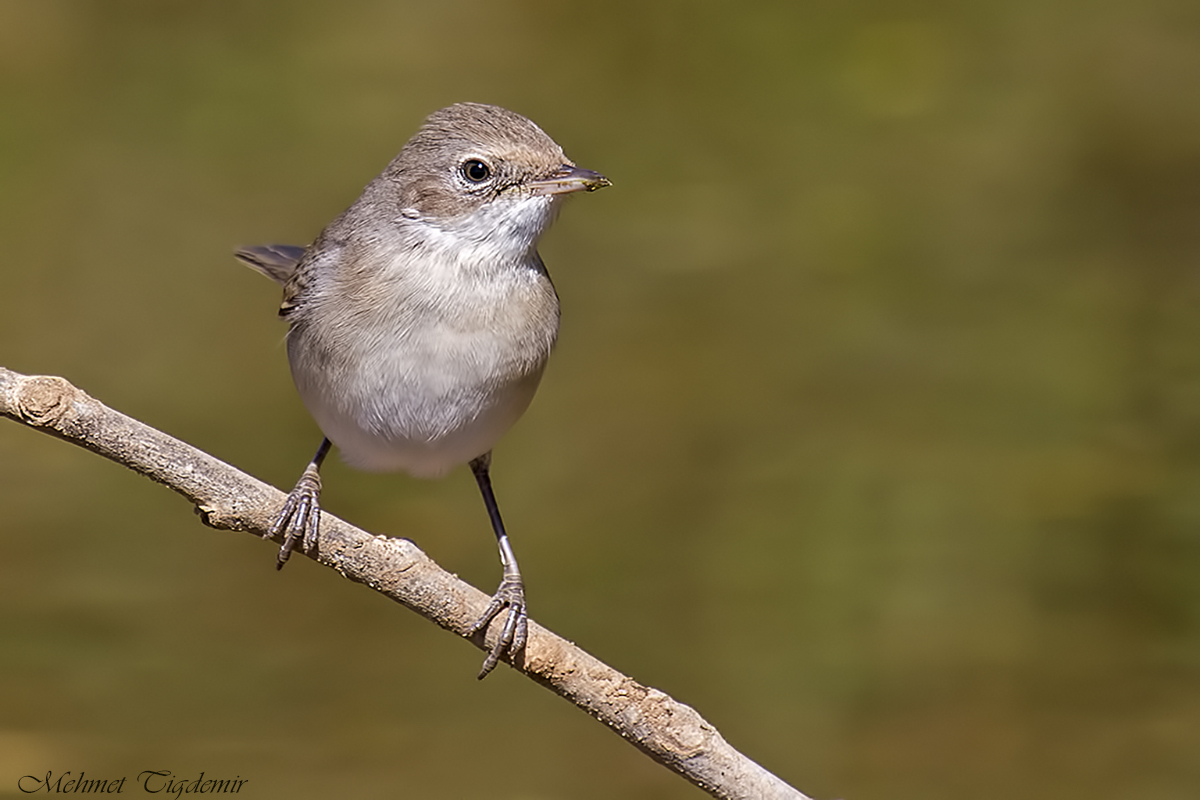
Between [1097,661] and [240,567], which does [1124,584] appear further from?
[240,567]

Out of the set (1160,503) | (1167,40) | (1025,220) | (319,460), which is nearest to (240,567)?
(319,460)

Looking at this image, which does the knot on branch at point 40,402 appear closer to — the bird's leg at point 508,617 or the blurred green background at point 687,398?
the bird's leg at point 508,617

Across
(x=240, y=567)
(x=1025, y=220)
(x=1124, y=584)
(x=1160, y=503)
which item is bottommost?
(x=240, y=567)

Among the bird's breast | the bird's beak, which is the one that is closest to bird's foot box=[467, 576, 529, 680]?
the bird's breast

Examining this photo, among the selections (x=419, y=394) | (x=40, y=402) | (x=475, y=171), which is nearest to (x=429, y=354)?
(x=419, y=394)

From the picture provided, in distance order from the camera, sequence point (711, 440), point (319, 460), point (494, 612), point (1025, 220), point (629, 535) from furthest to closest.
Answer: point (1025, 220) → point (711, 440) → point (629, 535) → point (319, 460) → point (494, 612)

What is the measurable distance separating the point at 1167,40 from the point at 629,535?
25.0ft

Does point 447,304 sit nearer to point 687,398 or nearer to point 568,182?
point 568,182

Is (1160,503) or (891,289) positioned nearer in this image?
(1160,503)

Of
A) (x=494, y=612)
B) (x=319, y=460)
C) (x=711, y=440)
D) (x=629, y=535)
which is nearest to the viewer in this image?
(x=494, y=612)

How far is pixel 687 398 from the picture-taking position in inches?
397

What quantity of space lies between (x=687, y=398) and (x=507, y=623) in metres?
5.56

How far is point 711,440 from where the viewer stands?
32.2ft

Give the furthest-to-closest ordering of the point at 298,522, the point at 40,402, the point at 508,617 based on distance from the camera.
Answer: the point at 508,617 < the point at 298,522 < the point at 40,402
